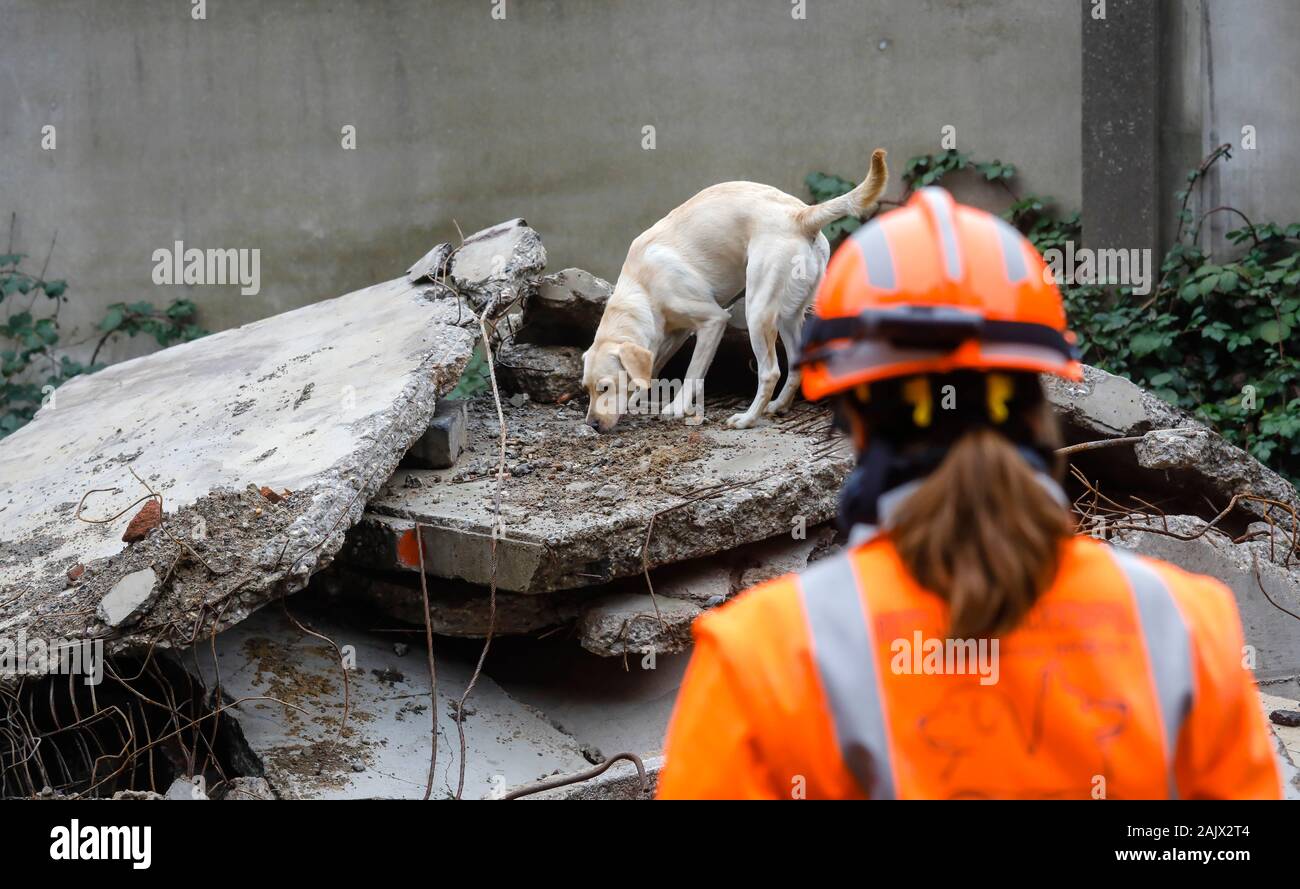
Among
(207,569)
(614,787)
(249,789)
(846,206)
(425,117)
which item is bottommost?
(614,787)

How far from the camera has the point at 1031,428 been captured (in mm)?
1313

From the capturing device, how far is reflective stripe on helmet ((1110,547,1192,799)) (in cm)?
123

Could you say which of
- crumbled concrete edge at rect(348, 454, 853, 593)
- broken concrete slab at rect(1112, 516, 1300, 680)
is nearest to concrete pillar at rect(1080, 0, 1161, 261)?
broken concrete slab at rect(1112, 516, 1300, 680)

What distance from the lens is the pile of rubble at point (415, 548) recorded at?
164 inches

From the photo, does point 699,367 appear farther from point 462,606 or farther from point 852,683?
point 852,683

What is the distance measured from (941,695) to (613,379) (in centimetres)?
474

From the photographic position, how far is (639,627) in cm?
470

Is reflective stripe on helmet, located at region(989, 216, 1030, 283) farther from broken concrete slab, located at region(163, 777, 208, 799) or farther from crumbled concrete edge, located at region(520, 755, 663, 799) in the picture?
broken concrete slab, located at region(163, 777, 208, 799)

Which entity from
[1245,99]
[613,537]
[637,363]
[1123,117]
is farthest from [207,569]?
[1245,99]

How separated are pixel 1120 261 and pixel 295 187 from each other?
640 cm

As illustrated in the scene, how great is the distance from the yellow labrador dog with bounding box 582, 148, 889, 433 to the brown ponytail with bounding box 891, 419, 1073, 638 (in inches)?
178

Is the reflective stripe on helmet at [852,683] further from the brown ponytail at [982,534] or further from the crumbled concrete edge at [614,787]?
the crumbled concrete edge at [614,787]

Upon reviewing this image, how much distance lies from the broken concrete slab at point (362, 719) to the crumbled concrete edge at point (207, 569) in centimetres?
29
